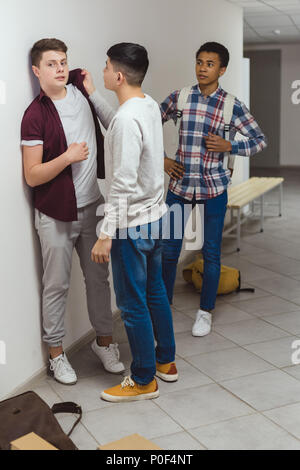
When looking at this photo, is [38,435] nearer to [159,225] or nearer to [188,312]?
[159,225]

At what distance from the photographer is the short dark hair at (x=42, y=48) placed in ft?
8.18

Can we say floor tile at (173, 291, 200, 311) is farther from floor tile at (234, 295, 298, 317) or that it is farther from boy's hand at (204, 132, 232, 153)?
boy's hand at (204, 132, 232, 153)

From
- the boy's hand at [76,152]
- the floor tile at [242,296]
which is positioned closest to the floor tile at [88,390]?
the boy's hand at [76,152]

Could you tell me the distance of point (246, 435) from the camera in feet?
7.65

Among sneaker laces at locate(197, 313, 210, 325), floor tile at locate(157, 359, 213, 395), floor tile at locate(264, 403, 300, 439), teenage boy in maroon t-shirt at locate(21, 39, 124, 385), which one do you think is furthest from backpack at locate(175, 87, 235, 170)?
floor tile at locate(264, 403, 300, 439)

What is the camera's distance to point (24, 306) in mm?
2678

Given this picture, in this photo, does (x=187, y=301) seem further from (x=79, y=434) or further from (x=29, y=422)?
(x=29, y=422)

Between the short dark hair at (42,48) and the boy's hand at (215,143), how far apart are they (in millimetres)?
1019

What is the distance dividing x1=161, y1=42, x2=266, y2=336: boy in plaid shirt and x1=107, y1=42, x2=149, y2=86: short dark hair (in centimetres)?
83

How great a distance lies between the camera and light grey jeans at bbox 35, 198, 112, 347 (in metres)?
2.67

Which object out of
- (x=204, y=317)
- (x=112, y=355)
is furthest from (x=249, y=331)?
(x=112, y=355)

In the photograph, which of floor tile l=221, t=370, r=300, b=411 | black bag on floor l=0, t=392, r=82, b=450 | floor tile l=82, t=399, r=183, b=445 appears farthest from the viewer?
floor tile l=221, t=370, r=300, b=411

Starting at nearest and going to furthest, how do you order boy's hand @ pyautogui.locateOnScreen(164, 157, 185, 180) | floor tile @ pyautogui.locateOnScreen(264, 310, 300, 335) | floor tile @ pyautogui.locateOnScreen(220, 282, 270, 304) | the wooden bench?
boy's hand @ pyautogui.locateOnScreen(164, 157, 185, 180) → floor tile @ pyautogui.locateOnScreen(264, 310, 300, 335) → floor tile @ pyautogui.locateOnScreen(220, 282, 270, 304) → the wooden bench

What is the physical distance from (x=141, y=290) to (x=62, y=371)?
622mm
